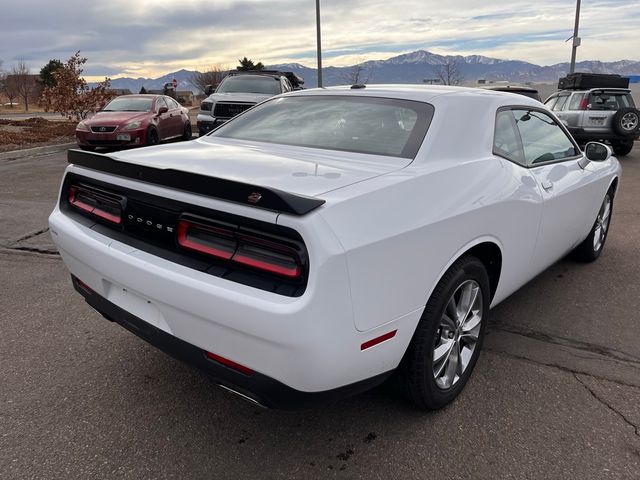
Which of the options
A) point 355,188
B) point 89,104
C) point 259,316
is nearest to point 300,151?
point 355,188

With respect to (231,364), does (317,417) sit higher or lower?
lower

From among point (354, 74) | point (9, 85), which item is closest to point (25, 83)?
point (9, 85)

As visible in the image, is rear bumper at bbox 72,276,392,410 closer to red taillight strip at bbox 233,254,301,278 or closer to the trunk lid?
red taillight strip at bbox 233,254,301,278

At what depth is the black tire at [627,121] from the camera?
36.4 ft

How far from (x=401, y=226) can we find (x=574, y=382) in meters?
1.63

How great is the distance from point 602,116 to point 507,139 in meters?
10.6

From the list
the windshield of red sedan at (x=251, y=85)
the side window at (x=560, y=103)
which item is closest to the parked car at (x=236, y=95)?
the windshield of red sedan at (x=251, y=85)

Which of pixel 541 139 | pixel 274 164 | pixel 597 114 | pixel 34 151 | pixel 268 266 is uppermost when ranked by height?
pixel 274 164

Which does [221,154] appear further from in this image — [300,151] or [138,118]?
[138,118]

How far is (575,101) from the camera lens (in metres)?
12.6

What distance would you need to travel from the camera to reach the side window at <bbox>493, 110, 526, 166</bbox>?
3007mm

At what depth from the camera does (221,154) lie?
2799 millimetres

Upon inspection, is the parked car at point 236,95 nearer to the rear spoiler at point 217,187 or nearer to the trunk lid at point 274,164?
the trunk lid at point 274,164

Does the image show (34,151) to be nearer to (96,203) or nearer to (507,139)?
(96,203)
